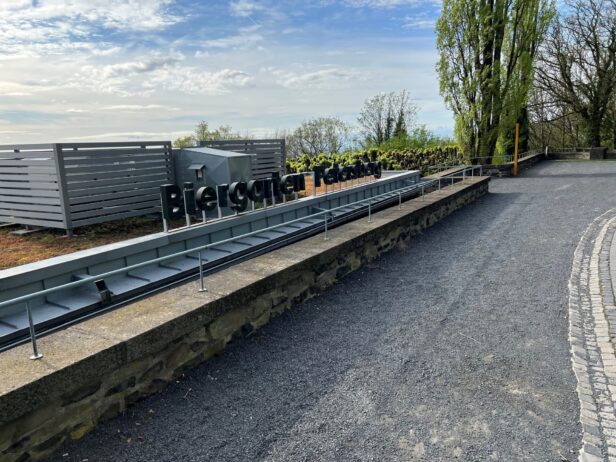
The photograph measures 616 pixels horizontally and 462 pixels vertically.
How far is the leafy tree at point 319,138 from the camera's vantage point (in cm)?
4834

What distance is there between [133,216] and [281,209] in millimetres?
3646

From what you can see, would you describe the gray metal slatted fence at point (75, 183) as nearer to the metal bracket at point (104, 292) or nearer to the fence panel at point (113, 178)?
the fence panel at point (113, 178)

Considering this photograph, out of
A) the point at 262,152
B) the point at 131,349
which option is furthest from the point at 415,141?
the point at 131,349

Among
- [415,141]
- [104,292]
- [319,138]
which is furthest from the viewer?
[319,138]

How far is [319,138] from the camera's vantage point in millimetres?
49469

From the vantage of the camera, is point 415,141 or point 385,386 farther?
point 415,141

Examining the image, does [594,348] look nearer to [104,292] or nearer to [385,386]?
[385,386]

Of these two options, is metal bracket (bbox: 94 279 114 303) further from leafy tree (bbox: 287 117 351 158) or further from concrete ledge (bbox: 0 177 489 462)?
leafy tree (bbox: 287 117 351 158)

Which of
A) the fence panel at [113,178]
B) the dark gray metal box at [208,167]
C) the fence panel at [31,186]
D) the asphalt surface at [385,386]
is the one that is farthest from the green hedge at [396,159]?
the asphalt surface at [385,386]

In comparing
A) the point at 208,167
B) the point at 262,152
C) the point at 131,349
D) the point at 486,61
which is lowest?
the point at 131,349

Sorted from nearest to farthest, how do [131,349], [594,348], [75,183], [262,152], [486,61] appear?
[131,349] → [594,348] → [75,183] → [262,152] → [486,61]

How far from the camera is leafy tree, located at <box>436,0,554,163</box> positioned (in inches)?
829

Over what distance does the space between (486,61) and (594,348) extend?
817 inches

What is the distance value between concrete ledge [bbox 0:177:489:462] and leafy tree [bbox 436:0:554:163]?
63.1 feet
